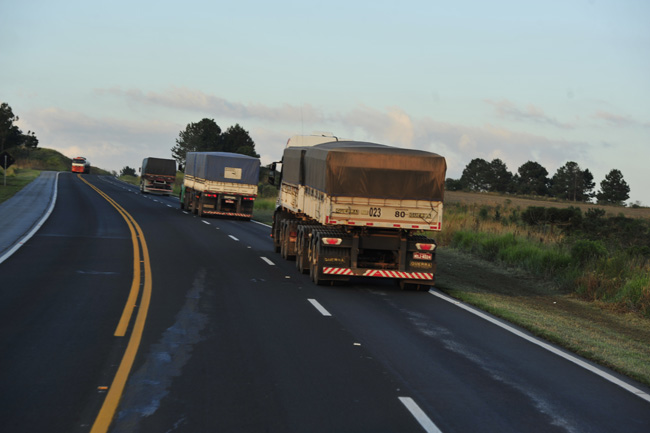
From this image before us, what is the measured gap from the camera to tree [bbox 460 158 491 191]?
15588 centimetres

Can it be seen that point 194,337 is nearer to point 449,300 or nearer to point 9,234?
point 449,300

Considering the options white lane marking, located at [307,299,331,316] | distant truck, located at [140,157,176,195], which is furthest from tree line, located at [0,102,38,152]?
white lane marking, located at [307,299,331,316]

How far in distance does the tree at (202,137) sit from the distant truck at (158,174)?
199 feet

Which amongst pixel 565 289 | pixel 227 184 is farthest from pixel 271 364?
pixel 227 184

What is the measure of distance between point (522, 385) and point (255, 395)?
10.4 ft

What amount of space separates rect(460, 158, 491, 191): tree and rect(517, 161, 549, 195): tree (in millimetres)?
8836

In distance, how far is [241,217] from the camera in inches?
1644

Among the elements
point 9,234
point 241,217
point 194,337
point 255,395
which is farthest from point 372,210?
point 241,217

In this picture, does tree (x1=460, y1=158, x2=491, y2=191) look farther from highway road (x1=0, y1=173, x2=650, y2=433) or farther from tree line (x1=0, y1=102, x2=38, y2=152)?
highway road (x1=0, y1=173, x2=650, y2=433)

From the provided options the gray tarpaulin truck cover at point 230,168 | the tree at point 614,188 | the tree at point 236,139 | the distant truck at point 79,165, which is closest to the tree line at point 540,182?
the tree at point 614,188

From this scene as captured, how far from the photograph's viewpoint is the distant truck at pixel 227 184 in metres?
40.8

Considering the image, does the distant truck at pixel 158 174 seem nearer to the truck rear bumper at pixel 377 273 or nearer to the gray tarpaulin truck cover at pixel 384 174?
the gray tarpaulin truck cover at pixel 384 174

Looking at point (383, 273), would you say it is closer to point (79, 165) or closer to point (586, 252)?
point (586, 252)

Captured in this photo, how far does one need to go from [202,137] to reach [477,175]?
197ft
